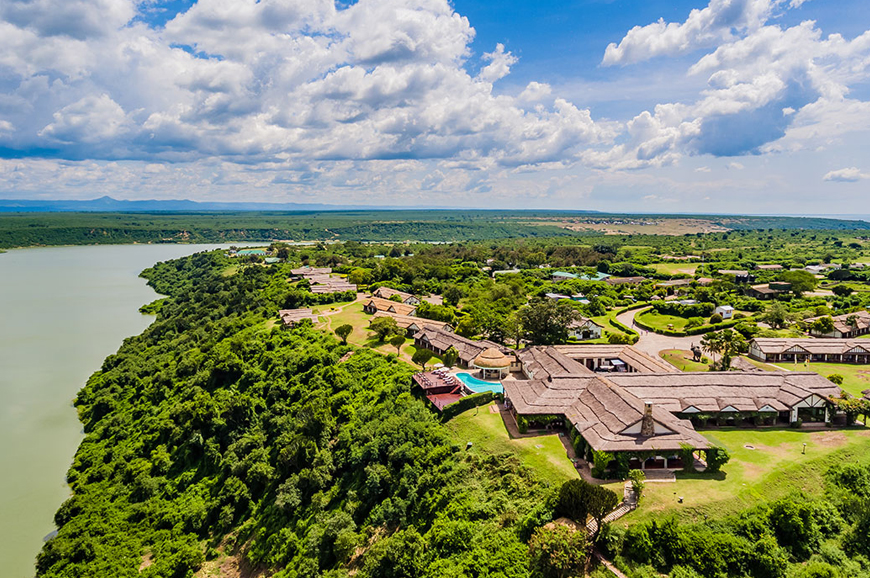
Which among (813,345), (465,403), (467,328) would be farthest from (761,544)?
(467,328)

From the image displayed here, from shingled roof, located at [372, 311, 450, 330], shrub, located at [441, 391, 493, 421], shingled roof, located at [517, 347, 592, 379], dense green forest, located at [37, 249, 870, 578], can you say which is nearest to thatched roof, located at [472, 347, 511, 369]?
shingled roof, located at [517, 347, 592, 379]

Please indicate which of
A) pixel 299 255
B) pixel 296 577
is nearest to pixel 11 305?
pixel 299 255

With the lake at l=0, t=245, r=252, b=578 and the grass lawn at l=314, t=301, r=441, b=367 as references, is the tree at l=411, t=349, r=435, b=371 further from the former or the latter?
the lake at l=0, t=245, r=252, b=578

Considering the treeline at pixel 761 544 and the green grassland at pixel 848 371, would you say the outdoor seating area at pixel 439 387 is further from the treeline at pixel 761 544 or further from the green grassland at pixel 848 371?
the green grassland at pixel 848 371

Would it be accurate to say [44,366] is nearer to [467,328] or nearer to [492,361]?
[467,328]

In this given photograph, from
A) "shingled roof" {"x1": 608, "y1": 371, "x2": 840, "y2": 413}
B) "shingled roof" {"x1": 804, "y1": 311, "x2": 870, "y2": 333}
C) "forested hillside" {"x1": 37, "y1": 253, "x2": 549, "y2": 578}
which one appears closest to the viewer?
"forested hillside" {"x1": 37, "y1": 253, "x2": 549, "y2": 578}

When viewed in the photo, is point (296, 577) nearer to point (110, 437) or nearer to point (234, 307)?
point (110, 437)
